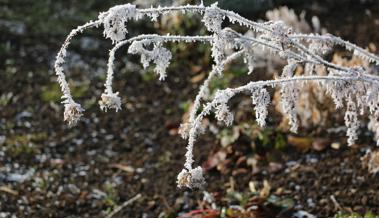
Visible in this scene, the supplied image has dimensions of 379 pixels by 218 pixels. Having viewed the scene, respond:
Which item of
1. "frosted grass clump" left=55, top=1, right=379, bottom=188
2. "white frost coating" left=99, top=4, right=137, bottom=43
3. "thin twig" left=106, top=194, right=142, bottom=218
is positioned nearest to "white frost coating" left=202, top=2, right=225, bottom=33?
"frosted grass clump" left=55, top=1, right=379, bottom=188

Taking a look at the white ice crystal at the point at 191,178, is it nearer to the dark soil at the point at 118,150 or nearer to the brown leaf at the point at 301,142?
the dark soil at the point at 118,150

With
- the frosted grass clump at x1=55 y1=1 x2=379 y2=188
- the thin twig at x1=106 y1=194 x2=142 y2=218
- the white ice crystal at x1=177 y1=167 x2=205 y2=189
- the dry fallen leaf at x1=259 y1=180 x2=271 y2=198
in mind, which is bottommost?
the thin twig at x1=106 y1=194 x2=142 y2=218

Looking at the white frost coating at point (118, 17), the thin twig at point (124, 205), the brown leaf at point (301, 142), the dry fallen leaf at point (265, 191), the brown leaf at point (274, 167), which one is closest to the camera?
the white frost coating at point (118, 17)

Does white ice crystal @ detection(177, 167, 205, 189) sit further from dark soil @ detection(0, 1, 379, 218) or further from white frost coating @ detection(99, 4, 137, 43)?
dark soil @ detection(0, 1, 379, 218)

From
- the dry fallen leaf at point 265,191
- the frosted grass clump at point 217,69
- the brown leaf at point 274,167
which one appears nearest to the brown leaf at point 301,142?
the brown leaf at point 274,167

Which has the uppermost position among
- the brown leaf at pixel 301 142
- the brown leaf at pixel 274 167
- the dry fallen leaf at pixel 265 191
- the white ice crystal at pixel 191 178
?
the brown leaf at pixel 301 142

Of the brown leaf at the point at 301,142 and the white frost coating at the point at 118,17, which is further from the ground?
the white frost coating at the point at 118,17

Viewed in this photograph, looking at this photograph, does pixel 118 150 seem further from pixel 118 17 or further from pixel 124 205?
pixel 118 17

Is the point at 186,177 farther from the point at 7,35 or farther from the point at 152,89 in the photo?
the point at 7,35
